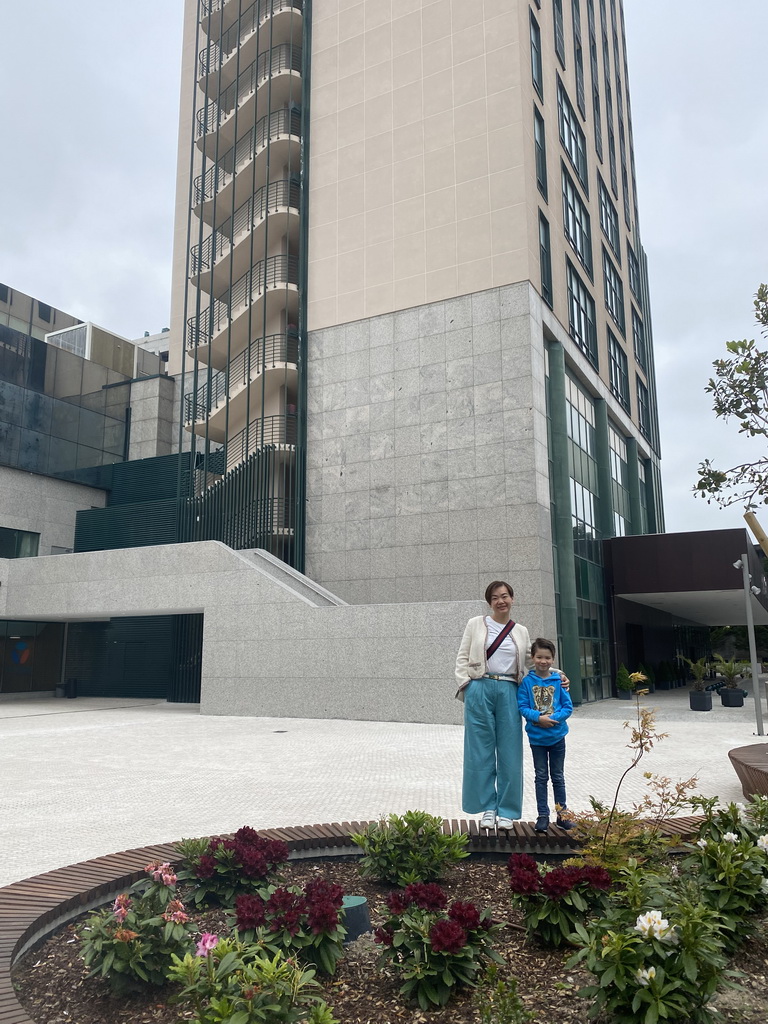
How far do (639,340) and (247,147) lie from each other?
23.3m

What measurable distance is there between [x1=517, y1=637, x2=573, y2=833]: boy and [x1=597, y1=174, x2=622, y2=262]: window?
34.1m

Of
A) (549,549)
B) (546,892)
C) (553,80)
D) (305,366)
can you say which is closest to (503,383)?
(549,549)

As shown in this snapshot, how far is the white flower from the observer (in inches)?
→ 128

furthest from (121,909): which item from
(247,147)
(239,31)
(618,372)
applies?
(618,372)

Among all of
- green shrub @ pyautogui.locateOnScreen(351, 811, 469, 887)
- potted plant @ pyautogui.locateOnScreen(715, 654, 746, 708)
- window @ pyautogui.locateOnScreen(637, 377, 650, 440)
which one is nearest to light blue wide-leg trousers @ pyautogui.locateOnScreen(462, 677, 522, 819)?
green shrub @ pyautogui.locateOnScreen(351, 811, 469, 887)

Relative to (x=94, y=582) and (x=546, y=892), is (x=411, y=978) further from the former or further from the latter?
(x=94, y=582)

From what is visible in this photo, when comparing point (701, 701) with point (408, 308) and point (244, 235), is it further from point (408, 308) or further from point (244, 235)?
point (244, 235)

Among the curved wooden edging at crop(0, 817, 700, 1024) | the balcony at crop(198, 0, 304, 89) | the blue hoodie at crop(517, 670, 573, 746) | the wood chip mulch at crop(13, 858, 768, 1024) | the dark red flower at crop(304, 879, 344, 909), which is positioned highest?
the balcony at crop(198, 0, 304, 89)

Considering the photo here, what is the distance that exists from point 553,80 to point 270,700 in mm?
24004

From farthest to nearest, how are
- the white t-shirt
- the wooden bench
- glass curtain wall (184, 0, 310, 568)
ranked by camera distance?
glass curtain wall (184, 0, 310, 568) → the wooden bench → the white t-shirt

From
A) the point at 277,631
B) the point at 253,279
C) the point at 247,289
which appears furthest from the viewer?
the point at 247,289

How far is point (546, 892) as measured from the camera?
4.04 meters

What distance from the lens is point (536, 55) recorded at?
27391 millimetres

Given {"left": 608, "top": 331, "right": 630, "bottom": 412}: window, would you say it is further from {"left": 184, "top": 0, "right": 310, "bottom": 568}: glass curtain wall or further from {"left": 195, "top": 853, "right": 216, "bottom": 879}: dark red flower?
{"left": 195, "top": 853, "right": 216, "bottom": 879}: dark red flower
